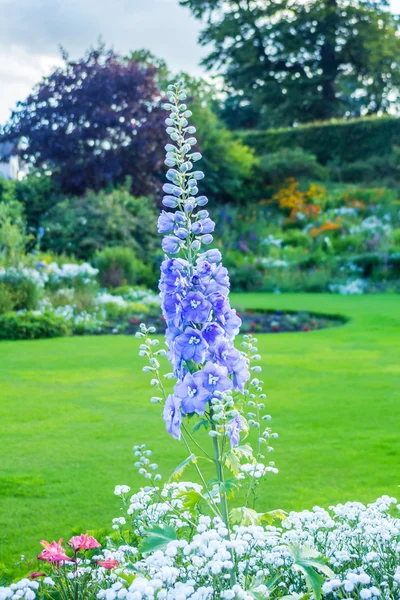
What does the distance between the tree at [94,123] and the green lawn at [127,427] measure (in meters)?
10.2

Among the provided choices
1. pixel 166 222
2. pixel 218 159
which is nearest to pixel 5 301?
pixel 166 222

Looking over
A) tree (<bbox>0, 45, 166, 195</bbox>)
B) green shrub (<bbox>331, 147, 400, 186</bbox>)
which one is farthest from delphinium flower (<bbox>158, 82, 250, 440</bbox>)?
green shrub (<bbox>331, 147, 400, 186</bbox>)

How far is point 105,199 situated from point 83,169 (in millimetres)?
2828

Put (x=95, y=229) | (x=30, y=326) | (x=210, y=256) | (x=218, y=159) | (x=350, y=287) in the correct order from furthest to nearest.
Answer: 1. (x=218, y=159)
2. (x=95, y=229)
3. (x=350, y=287)
4. (x=30, y=326)
5. (x=210, y=256)

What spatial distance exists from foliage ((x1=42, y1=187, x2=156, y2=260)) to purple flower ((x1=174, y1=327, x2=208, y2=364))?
480 inches

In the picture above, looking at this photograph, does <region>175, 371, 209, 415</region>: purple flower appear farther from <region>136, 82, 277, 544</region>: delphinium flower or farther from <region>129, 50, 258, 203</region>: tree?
<region>129, 50, 258, 203</region>: tree

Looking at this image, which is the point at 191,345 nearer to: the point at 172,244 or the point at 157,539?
the point at 172,244

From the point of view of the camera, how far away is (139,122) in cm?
1847

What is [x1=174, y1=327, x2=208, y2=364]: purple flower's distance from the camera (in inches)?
83.5

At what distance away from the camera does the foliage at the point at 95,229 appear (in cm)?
1445

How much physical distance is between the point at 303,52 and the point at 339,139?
9.47 metres

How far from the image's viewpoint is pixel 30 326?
9273 mm

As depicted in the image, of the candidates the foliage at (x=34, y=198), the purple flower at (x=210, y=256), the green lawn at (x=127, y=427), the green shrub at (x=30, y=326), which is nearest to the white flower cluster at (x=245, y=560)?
the purple flower at (x=210, y=256)

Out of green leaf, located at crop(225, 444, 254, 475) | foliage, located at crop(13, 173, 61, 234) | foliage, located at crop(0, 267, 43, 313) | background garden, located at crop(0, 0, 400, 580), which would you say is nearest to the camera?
green leaf, located at crop(225, 444, 254, 475)
